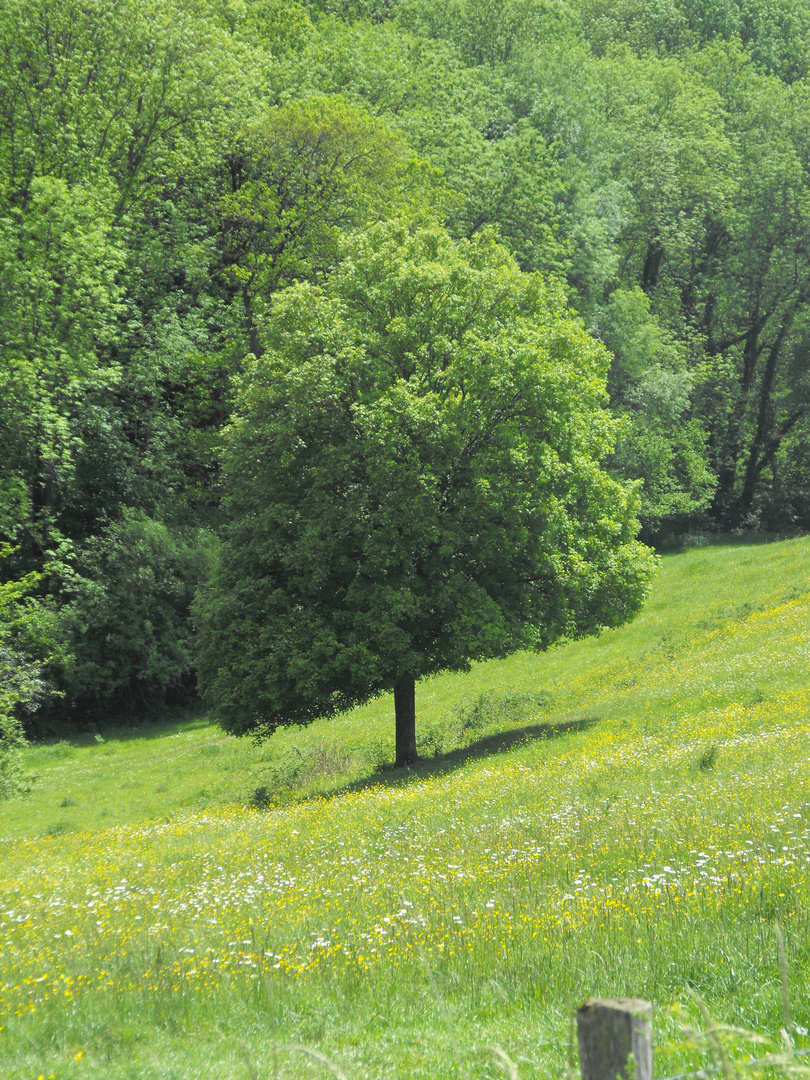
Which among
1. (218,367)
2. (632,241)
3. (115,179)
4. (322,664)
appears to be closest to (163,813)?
(322,664)

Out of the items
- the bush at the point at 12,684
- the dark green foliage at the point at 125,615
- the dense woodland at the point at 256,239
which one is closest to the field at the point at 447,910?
the bush at the point at 12,684

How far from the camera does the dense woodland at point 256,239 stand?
35875 millimetres

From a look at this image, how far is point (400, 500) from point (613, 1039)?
19606 millimetres

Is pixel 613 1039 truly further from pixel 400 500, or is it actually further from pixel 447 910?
pixel 400 500

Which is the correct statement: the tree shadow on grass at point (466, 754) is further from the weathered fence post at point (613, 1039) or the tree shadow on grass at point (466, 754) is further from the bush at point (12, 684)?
the weathered fence post at point (613, 1039)

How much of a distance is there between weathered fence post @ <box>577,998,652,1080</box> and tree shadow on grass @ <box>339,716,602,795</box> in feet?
A: 59.1

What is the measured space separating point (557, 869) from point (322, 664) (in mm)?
12784

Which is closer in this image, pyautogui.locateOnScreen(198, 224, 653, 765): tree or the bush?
pyautogui.locateOnScreen(198, 224, 653, 765): tree

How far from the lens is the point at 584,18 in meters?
77.5

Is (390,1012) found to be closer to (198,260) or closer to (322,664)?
(322,664)

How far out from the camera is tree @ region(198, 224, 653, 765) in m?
22.4

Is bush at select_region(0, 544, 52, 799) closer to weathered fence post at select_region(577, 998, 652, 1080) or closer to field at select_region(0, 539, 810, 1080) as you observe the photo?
field at select_region(0, 539, 810, 1080)

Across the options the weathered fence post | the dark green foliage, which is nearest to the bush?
the dark green foliage

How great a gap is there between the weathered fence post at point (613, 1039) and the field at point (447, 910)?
23cm
